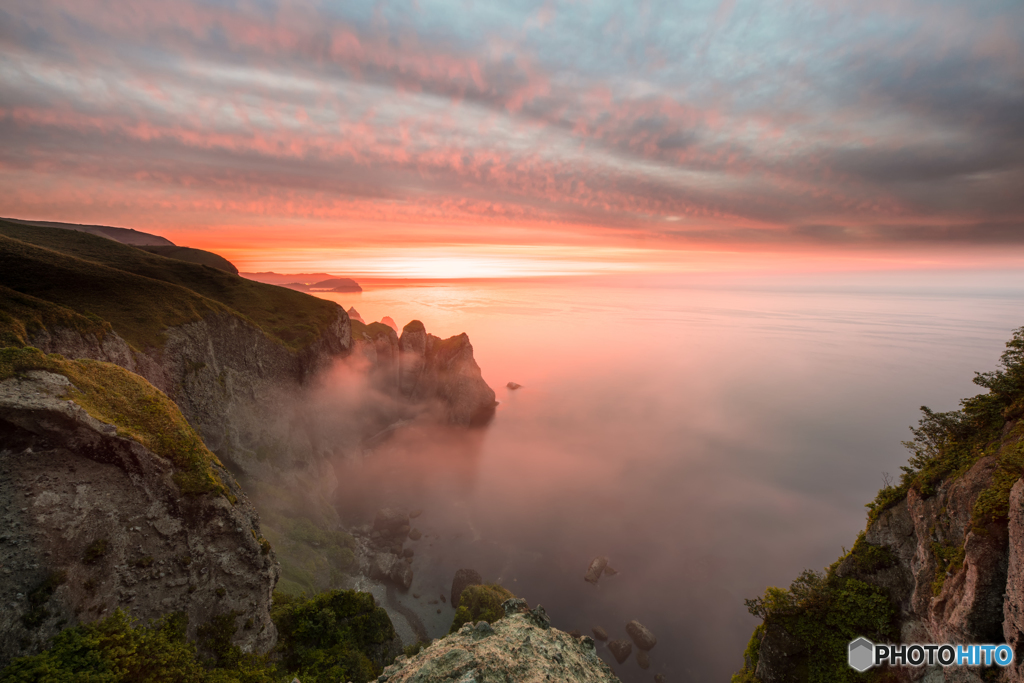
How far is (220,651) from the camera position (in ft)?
68.1

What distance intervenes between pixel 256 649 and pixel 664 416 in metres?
144

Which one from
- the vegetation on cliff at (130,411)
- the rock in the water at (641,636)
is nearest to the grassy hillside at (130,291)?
the vegetation on cliff at (130,411)

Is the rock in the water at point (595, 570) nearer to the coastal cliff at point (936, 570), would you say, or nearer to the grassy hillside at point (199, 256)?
the coastal cliff at point (936, 570)

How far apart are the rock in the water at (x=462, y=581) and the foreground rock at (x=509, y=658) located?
1332 inches

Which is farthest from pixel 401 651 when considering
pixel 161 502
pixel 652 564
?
pixel 652 564

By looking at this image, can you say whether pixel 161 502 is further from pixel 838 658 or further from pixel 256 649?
pixel 838 658

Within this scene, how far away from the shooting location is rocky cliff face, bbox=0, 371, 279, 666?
51.7ft

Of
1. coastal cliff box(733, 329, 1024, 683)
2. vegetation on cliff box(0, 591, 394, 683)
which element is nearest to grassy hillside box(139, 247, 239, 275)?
vegetation on cliff box(0, 591, 394, 683)

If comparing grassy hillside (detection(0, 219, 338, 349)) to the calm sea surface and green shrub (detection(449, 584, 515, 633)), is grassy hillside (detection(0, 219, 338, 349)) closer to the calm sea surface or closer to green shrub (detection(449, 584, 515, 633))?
the calm sea surface

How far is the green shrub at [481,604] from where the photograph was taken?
3981 centimetres

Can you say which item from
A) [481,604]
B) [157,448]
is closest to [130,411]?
[157,448]

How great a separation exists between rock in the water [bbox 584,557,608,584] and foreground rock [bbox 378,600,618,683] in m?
42.2

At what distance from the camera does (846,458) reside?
111 m

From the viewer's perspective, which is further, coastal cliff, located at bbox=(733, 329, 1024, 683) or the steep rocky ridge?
the steep rocky ridge
